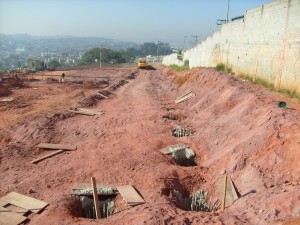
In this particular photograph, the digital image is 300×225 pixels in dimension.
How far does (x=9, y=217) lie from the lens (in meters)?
7.78

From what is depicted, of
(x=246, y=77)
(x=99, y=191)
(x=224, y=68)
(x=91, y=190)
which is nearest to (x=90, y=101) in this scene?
(x=246, y=77)

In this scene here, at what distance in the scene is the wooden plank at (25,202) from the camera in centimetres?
809

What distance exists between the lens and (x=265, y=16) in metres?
17.3

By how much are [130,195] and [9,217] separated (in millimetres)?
2894

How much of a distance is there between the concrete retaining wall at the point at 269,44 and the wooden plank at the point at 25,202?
1018 cm

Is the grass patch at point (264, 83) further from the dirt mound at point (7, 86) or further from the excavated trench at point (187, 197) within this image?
the dirt mound at point (7, 86)

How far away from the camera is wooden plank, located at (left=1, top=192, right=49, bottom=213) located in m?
8.09

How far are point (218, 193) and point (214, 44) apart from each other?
77.0ft

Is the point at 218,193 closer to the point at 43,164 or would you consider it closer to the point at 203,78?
the point at 43,164

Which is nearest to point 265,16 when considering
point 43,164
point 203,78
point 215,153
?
point 203,78

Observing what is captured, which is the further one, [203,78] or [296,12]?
[203,78]

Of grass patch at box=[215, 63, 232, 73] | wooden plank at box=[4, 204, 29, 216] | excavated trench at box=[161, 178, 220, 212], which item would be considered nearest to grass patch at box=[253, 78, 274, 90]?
grass patch at box=[215, 63, 232, 73]

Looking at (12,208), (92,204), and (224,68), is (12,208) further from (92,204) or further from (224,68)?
(224,68)

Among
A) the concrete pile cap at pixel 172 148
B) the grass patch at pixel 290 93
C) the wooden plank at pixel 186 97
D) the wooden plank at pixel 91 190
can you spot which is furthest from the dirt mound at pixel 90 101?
the wooden plank at pixel 91 190
